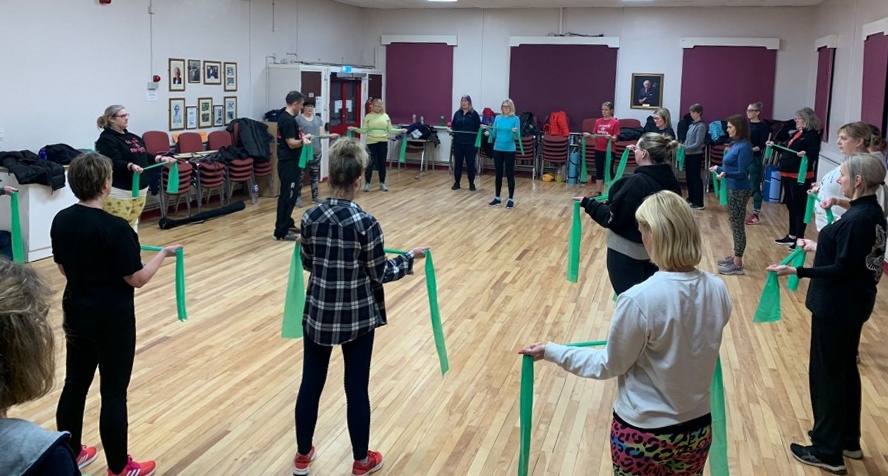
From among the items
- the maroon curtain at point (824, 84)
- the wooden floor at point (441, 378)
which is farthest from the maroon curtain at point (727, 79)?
the wooden floor at point (441, 378)

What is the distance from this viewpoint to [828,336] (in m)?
3.72

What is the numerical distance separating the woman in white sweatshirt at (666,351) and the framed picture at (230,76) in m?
10.3

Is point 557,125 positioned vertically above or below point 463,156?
above

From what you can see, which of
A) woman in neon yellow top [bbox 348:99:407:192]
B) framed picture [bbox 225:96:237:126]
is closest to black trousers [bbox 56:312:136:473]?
framed picture [bbox 225:96:237:126]

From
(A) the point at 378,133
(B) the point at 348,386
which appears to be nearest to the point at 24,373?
(B) the point at 348,386

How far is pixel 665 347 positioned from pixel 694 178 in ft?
33.2

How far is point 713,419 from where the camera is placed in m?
3.23

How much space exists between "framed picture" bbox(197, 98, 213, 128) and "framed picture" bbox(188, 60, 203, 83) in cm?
29

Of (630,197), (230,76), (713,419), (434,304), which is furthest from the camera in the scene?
(230,76)

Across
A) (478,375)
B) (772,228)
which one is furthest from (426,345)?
(772,228)

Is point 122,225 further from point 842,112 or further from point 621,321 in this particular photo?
point 842,112

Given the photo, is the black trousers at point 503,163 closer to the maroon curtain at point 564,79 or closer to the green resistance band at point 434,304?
the maroon curtain at point 564,79

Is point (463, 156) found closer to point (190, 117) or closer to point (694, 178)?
point (694, 178)

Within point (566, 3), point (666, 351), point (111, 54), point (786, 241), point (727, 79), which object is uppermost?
point (566, 3)
